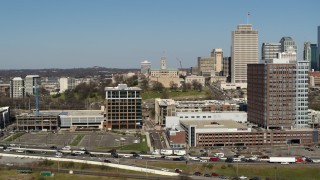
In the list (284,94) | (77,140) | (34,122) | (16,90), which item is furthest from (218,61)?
(77,140)

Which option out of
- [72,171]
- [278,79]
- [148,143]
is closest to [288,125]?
[278,79]

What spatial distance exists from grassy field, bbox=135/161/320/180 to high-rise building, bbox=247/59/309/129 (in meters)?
11.0

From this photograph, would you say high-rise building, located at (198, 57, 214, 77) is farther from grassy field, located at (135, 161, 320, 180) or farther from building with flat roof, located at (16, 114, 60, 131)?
grassy field, located at (135, 161, 320, 180)

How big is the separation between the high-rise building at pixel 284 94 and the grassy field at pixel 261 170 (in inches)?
435

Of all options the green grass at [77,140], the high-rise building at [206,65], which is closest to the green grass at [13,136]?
the green grass at [77,140]

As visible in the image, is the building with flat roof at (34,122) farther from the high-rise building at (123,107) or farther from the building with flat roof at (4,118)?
the high-rise building at (123,107)

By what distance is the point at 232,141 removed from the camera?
127ft

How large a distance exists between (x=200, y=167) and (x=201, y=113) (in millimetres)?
16337

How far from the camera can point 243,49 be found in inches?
3391

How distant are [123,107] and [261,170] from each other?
1950 cm

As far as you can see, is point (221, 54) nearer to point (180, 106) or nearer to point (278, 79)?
point (180, 106)

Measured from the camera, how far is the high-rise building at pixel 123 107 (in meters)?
46.7

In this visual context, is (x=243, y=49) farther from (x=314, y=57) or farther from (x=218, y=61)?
(x=314, y=57)

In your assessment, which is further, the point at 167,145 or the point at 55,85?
the point at 55,85
